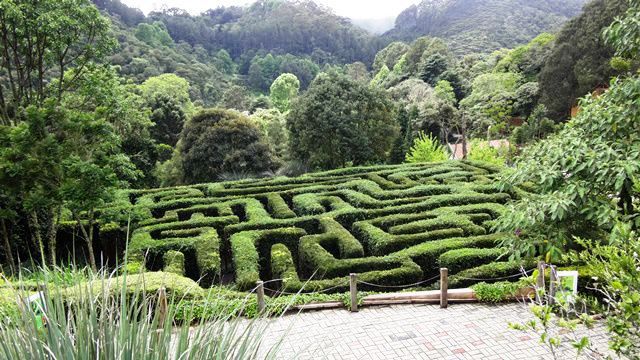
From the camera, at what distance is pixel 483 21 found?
7788 cm

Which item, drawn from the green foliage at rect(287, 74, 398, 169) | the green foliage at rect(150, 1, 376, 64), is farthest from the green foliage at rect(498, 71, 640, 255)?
the green foliage at rect(150, 1, 376, 64)

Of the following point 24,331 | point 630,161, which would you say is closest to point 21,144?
point 24,331

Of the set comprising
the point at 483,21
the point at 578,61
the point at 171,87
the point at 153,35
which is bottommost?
the point at 171,87

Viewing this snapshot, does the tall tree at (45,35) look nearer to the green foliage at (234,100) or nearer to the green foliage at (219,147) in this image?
the green foliage at (219,147)

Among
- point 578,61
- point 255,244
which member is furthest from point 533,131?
point 255,244

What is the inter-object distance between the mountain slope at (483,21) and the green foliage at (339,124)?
48472mm

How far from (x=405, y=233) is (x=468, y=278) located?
285 cm

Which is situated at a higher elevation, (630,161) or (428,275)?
(630,161)

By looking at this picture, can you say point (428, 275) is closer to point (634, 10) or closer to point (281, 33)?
point (634, 10)

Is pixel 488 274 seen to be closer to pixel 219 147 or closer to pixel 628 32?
pixel 628 32

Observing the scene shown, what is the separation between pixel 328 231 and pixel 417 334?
4.91 metres

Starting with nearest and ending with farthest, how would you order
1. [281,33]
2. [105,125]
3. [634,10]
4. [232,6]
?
[634,10], [105,125], [281,33], [232,6]

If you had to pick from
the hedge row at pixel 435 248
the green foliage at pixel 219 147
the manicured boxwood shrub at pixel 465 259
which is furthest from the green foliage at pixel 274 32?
the manicured boxwood shrub at pixel 465 259

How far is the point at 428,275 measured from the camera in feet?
35.2
